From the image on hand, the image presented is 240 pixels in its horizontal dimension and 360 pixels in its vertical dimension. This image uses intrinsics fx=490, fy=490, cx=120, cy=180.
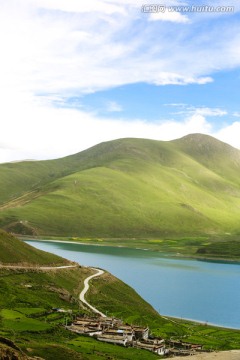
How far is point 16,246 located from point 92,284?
2656 centimetres

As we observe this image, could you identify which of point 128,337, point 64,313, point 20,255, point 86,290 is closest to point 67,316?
point 64,313

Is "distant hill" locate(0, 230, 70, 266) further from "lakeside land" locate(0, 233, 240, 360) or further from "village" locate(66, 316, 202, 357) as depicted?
"village" locate(66, 316, 202, 357)

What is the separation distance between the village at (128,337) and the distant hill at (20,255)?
45873mm

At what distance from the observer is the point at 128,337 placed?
85.8m

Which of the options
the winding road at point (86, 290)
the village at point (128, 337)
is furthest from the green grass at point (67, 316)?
the village at point (128, 337)

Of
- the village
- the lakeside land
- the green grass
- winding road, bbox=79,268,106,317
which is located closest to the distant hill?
the lakeside land

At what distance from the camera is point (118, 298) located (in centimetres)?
13350

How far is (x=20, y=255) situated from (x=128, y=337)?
62.4 meters

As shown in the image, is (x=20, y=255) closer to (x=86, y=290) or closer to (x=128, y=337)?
(x=86, y=290)

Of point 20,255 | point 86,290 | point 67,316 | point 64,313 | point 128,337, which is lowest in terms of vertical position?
point 128,337

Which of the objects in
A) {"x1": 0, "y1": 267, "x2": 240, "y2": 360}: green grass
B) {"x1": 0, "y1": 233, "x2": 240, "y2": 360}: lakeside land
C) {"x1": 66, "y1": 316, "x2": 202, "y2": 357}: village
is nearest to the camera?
{"x1": 0, "y1": 267, "x2": 240, "y2": 360}: green grass

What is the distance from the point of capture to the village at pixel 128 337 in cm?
8362

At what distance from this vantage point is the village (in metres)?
83.6

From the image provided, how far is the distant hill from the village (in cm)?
4587
